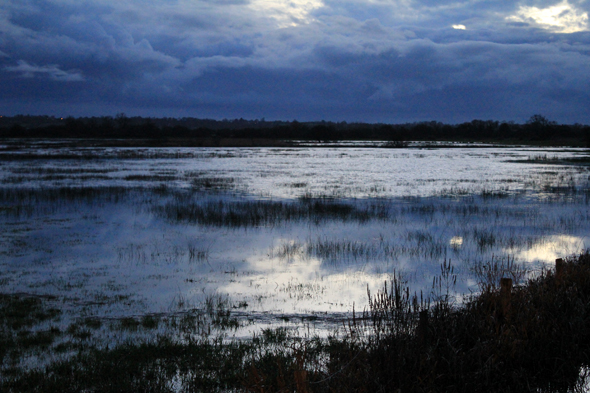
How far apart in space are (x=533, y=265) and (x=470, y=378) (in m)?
7.12

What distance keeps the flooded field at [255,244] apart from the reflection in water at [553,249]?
0.06m

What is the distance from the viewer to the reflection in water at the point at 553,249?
1285cm

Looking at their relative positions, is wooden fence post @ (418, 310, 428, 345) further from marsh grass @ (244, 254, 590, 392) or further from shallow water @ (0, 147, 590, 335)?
shallow water @ (0, 147, 590, 335)

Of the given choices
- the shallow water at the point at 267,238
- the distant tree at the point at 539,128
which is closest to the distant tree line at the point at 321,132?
the distant tree at the point at 539,128

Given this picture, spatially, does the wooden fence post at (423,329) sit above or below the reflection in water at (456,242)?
above

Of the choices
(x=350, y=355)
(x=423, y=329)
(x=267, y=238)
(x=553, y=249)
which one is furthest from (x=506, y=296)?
(x=267, y=238)

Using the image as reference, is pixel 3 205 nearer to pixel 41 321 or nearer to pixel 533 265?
pixel 41 321

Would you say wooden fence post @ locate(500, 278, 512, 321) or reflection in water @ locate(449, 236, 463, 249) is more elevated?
wooden fence post @ locate(500, 278, 512, 321)

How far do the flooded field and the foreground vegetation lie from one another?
39 cm

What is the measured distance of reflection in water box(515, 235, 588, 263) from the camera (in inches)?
506

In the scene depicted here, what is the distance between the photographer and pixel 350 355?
19.0 feet

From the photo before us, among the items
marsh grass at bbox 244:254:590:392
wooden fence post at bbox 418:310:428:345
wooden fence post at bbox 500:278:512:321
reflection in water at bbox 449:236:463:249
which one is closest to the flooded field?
reflection in water at bbox 449:236:463:249

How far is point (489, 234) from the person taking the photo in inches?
624

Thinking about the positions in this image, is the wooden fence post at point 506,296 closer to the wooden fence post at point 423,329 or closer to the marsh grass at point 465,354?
the marsh grass at point 465,354
